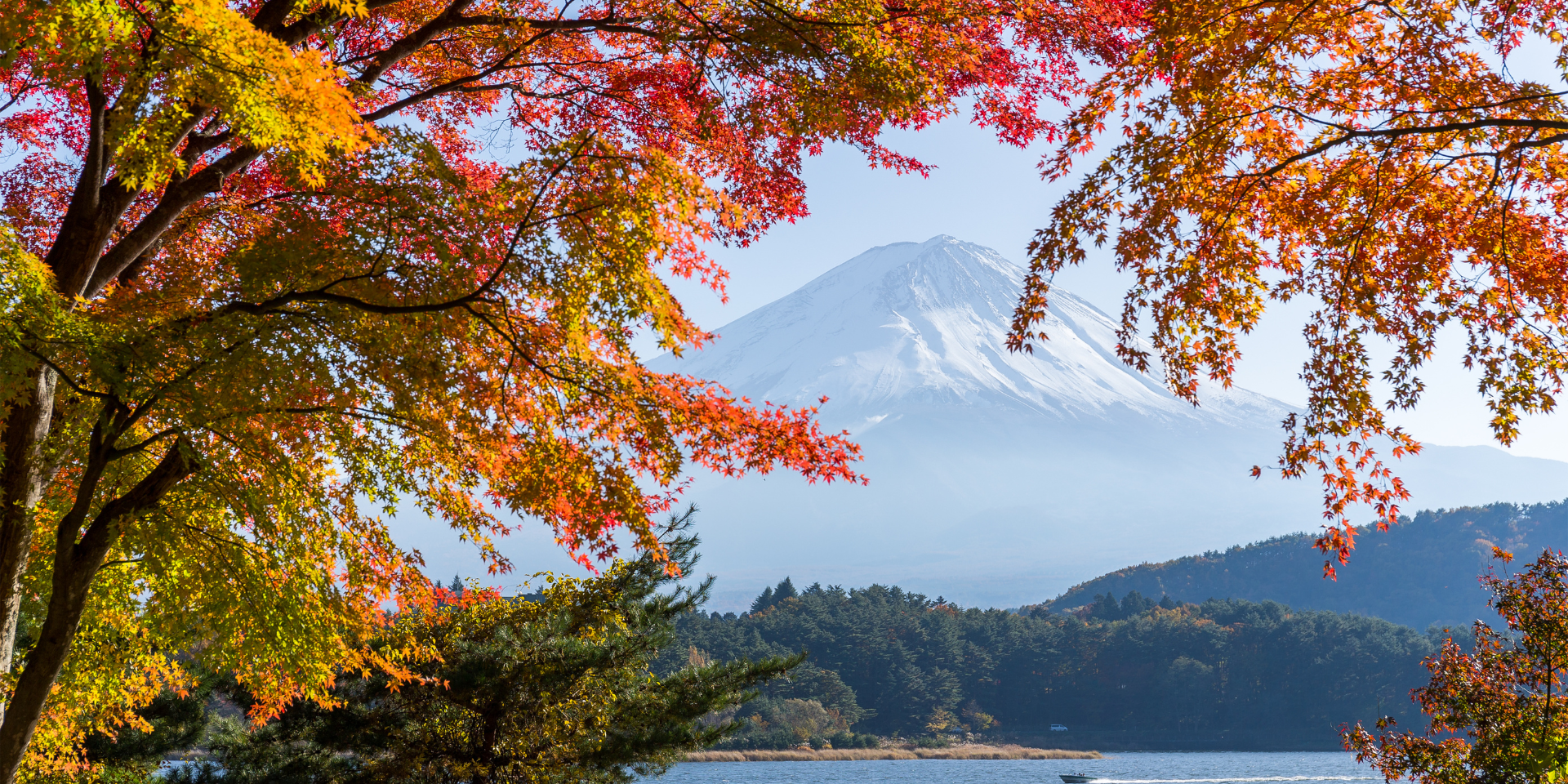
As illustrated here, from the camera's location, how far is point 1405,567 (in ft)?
330

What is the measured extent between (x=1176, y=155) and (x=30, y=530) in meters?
6.14

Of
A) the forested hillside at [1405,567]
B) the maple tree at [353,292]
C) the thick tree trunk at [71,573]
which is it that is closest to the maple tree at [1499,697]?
the maple tree at [353,292]

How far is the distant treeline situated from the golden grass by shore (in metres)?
2.79

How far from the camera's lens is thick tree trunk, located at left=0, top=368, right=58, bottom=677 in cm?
467

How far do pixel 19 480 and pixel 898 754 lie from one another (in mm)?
53173

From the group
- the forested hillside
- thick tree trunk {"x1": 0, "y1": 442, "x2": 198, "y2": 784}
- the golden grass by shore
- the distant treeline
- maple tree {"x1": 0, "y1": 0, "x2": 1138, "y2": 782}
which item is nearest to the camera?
maple tree {"x1": 0, "y1": 0, "x2": 1138, "y2": 782}

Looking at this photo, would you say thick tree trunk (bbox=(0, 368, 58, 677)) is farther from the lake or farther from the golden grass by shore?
A: the golden grass by shore

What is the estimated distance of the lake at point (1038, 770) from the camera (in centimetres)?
4264

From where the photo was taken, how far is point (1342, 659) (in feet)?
204

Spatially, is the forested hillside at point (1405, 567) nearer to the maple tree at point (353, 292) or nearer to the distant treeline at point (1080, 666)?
the distant treeline at point (1080, 666)

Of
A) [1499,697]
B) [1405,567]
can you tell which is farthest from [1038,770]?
[1405,567]

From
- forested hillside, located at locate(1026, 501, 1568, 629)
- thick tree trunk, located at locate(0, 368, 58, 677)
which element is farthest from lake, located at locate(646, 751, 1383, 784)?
thick tree trunk, located at locate(0, 368, 58, 677)

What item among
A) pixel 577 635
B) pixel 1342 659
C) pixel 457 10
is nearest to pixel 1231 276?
pixel 457 10

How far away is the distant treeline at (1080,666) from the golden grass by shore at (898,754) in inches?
110
